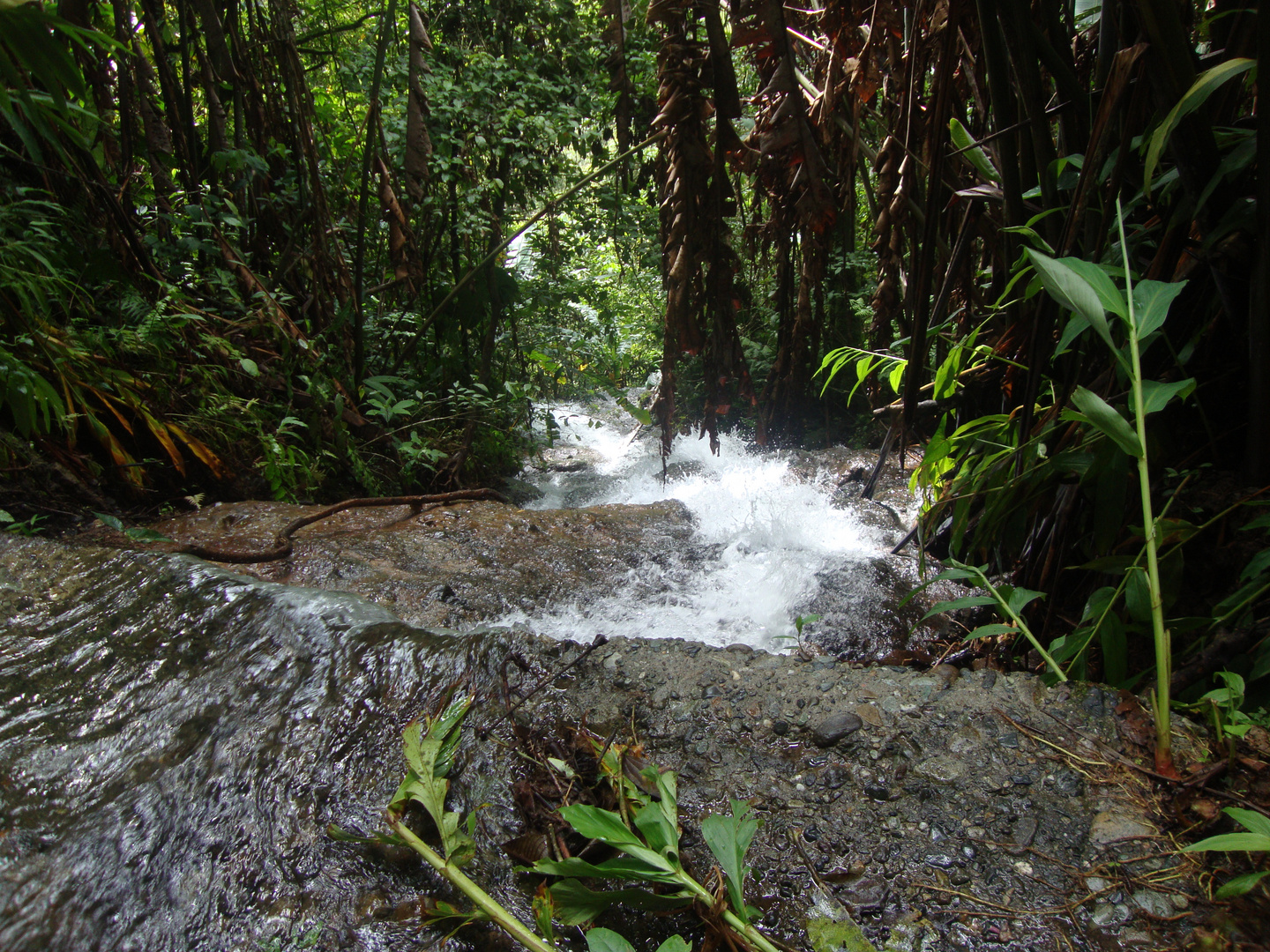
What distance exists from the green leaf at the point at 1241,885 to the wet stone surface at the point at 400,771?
2.1 inches

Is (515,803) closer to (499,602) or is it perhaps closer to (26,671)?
(26,671)

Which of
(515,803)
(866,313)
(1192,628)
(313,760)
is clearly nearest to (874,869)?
(515,803)

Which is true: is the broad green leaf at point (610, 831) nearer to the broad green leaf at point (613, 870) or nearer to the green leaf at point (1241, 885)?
the broad green leaf at point (613, 870)

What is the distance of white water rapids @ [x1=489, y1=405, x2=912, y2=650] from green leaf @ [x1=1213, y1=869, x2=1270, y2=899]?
99cm

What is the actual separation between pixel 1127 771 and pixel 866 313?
537 centimetres

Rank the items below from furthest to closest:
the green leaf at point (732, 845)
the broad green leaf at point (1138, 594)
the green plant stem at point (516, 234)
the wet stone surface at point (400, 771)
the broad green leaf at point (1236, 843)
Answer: the green plant stem at point (516, 234) < the broad green leaf at point (1138, 594) < the wet stone surface at point (400, 771) < the green leaf at point (732, 845) < the broad green leaf at point (1236, 843)

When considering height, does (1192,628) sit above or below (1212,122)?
below

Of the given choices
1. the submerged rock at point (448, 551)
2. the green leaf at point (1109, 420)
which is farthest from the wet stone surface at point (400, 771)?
the submerged rock at point (448, 551)

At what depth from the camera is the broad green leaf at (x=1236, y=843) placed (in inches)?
26.0

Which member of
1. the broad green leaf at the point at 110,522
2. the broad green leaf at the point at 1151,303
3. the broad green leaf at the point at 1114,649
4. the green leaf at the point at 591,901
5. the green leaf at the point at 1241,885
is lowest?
the broad green leaf at the point at 110,522

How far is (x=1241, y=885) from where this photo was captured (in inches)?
29.3

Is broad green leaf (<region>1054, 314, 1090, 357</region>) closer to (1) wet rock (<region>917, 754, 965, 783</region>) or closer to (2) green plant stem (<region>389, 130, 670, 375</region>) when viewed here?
Answer: (1) wet rock (<region>917, 754, 965, 783</region>)

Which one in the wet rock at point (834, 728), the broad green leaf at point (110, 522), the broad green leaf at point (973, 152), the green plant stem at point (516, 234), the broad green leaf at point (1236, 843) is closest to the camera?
the broad green leaf at point (1236, 843)

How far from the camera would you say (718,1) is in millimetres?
1805
